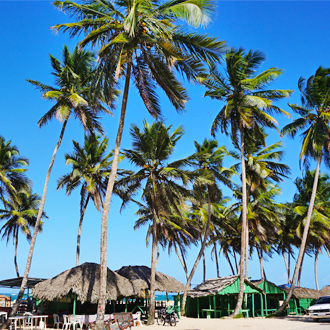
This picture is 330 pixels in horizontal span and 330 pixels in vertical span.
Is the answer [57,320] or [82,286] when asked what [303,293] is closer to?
[82,286]

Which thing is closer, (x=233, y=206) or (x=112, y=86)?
(x=112, y=86)

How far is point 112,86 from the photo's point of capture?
15234 mm

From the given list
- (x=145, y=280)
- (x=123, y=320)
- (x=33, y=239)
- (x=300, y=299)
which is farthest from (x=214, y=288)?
(x=33, y=239)

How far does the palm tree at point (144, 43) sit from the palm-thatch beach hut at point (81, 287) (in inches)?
239

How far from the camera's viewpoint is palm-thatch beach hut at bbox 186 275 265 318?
2372 cm

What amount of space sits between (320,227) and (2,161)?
25600 mm

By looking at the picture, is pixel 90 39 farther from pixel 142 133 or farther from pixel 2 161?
pixel 2 161

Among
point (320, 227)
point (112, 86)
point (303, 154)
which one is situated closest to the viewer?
point (112, 86)

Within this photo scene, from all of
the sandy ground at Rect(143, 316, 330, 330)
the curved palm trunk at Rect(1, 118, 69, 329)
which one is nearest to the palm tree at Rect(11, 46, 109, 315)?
the curved palm trunk at Rect(1, 118, 69, 329)

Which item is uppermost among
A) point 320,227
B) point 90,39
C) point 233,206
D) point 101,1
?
point 101,1

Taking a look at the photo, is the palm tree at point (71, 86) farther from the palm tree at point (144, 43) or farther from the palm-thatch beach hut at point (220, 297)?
the palm-thatch beach hut at point (220, 297)

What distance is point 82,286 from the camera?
60.0 ft

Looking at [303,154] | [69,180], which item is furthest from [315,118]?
[69,180]

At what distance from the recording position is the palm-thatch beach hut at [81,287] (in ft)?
59.4
